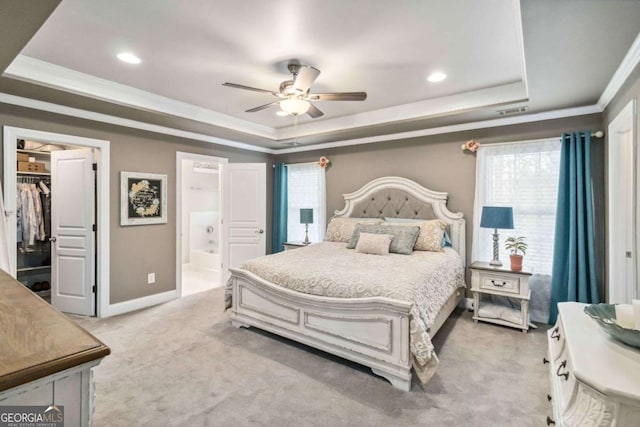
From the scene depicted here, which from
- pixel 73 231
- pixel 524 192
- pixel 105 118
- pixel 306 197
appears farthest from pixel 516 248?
pixel 73 231

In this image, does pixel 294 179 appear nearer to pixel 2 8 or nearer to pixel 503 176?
pixel 503 176

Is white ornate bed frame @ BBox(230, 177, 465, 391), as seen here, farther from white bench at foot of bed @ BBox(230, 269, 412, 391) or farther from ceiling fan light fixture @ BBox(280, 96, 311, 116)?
ceiling fan light fixture @ BBox(280, 96, 311, 116)

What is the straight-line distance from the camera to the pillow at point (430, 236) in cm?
375

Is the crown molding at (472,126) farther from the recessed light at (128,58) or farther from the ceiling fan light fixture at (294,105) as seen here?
the recessed light at (128,58)

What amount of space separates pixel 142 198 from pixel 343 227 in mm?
2779

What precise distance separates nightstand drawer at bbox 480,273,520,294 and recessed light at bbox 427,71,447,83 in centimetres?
216

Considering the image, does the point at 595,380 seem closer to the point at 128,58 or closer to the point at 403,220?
the point at 403,220

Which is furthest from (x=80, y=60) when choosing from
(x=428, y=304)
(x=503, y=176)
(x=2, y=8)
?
(x=503, y=176)

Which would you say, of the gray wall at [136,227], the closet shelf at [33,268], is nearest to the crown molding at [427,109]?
the gray wall at [136,227]

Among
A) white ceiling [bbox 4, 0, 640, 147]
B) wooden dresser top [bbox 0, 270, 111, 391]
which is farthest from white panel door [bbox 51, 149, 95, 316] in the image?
wooden dresser top [bbox 0, 270, 111, 391]

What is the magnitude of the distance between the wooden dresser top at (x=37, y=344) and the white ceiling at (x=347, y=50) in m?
1.84

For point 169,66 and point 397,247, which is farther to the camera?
point 397,247

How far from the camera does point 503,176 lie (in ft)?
12.4

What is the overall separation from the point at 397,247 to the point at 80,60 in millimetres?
3577
